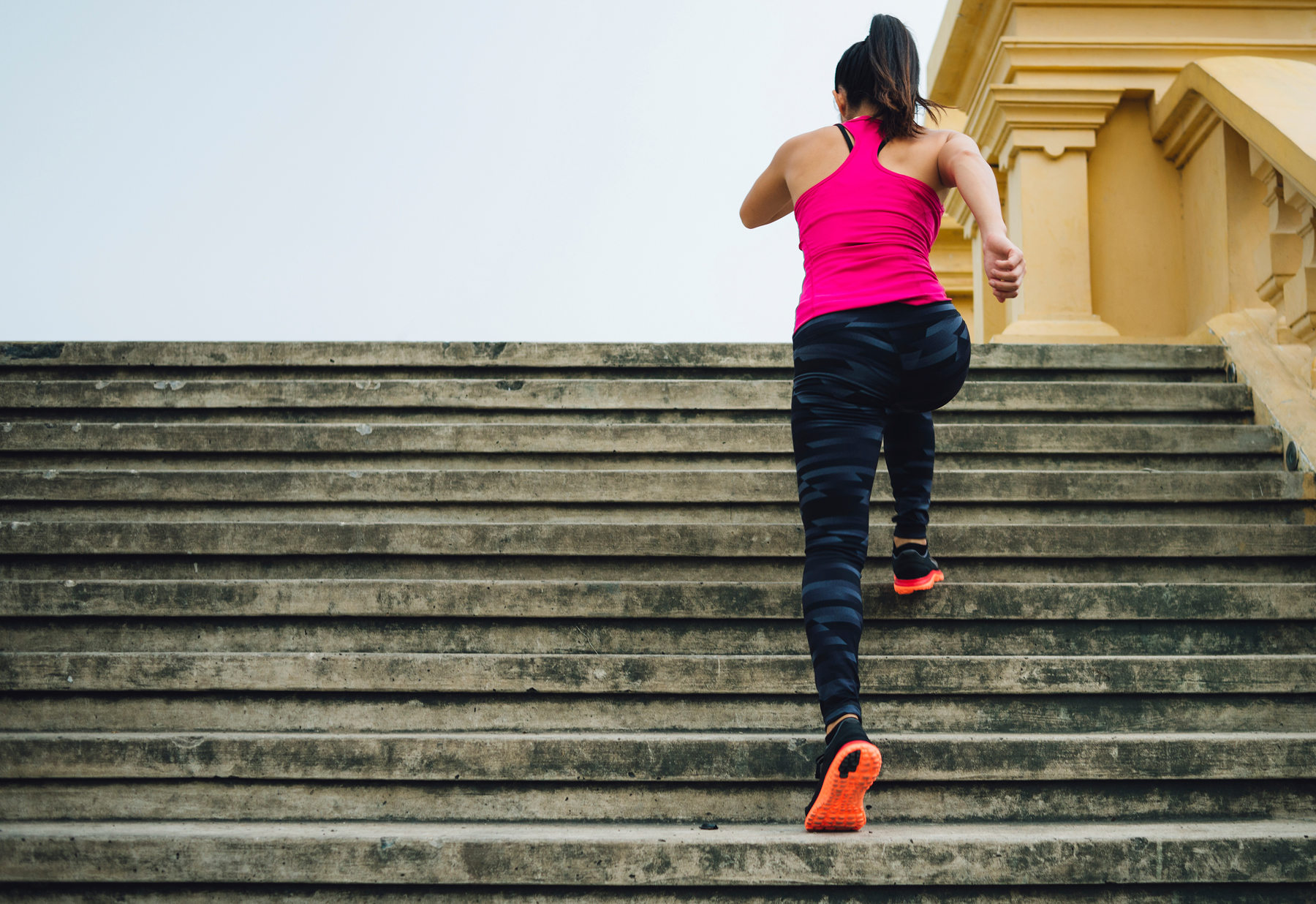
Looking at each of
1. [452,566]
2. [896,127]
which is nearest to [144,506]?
[452,566]

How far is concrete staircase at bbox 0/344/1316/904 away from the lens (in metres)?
1.97

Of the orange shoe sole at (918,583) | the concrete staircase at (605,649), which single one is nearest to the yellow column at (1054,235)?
the concrete staircase at (605,649)

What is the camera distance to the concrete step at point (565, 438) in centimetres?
351

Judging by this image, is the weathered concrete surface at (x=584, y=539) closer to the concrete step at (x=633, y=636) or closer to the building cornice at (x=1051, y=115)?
the concrete step at (x=633, y=636)

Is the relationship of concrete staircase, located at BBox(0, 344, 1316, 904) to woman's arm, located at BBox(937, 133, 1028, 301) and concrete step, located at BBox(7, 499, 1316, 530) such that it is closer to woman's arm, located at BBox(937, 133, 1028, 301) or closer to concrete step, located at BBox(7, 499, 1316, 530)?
concrete step, located at BBox(7, 499, 1316, 530)

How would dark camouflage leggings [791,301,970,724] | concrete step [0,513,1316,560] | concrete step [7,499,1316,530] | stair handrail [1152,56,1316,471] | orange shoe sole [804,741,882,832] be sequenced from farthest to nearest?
stair handrail [1152,56,1316,471] < concrete step [7,499,1316,530] < concrete step [0,513,1316,560] < dark camouflage leggings [791,301,970,724] < orange shoe sole [804,741,882,832]

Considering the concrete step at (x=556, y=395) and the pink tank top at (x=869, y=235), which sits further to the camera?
the concrete step at (x=556, y=395)

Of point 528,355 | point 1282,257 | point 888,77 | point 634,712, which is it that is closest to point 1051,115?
point 1282,257

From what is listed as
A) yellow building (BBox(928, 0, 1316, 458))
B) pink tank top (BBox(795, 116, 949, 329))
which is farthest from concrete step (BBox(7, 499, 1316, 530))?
yellow building (BBox(928, 0, 1316, 458))

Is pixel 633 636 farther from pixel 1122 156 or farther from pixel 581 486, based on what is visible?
pixel 1122 156

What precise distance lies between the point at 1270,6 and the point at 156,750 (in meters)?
7.65

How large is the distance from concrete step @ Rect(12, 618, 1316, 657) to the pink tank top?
37.4 inches

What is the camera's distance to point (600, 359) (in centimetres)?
411

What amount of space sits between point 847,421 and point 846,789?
75 centimetres
